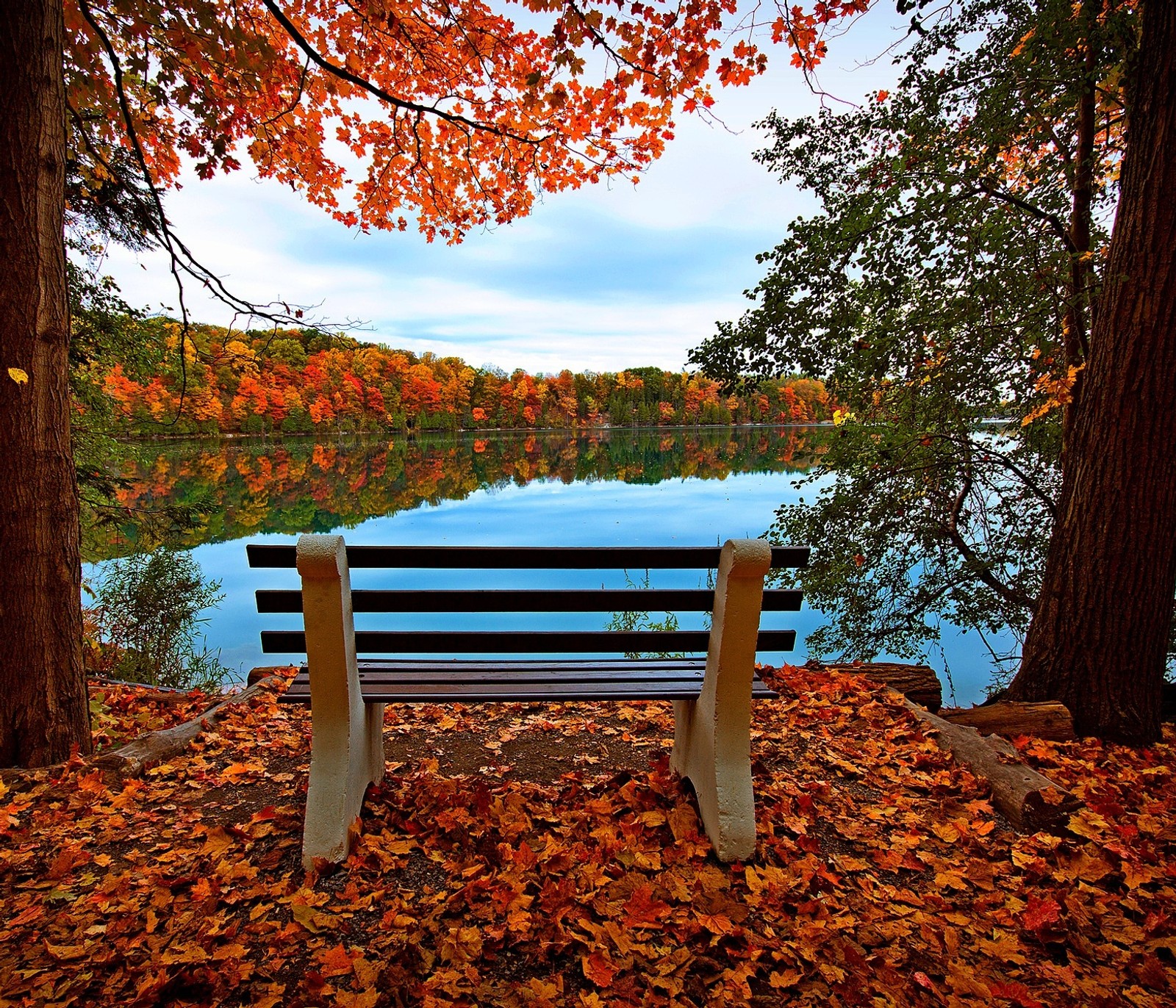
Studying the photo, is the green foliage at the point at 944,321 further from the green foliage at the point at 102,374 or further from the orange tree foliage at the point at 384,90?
the green foliage at the point at 102,374

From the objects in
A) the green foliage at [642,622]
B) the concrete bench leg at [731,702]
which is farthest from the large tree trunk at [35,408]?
the green foliage at [642,622]

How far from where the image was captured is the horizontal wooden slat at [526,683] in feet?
6.95

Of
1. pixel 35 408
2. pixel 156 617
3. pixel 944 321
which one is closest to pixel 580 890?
pixel 35 408

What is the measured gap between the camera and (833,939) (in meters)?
1.71

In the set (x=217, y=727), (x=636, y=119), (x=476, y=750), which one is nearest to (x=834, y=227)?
(x=636, y=119)

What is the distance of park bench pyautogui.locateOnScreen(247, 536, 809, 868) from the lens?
195 cm

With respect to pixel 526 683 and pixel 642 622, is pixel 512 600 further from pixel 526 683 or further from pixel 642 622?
pixel 642 622

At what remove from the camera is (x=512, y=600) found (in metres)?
2.03

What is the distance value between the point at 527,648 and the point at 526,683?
0.15m

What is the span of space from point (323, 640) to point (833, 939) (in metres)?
1.80

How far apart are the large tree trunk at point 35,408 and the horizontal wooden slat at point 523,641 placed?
111cm

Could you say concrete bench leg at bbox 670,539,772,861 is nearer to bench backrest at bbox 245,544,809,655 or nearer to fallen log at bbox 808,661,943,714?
bench backrest at bbox 245,544,809,655

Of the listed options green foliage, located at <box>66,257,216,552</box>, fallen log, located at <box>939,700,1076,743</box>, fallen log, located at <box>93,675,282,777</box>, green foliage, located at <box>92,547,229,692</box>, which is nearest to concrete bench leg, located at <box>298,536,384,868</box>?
fallen log, located at <box>93,675,282,777</box>

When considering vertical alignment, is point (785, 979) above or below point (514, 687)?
below
